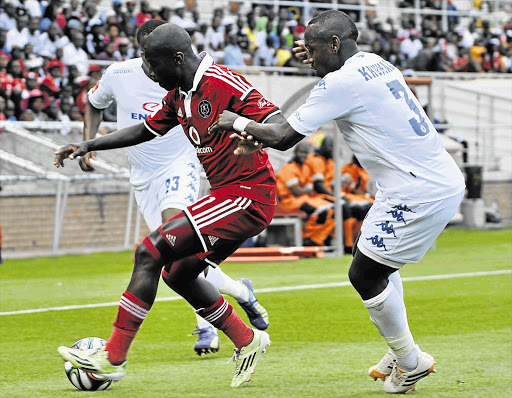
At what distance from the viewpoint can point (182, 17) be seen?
923 inches

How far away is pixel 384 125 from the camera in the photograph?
214 inches

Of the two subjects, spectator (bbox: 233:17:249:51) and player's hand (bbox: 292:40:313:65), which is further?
spectator (bbox: 233:17:249:51)

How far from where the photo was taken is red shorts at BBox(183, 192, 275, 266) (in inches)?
228

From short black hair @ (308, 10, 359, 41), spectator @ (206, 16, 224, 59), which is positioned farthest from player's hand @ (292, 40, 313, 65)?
spectator @ (206, 16, 224, 59)

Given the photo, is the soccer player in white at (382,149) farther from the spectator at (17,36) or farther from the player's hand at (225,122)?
the spectator at (17,36)

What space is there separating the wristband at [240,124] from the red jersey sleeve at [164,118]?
95 cm

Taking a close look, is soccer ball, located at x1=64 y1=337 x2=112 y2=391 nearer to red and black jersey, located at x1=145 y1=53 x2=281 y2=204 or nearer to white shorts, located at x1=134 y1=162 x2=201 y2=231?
red and black jersey, located at x1=145 y1=53 x2=281 y2=204

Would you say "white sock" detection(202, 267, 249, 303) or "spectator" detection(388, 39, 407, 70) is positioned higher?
"white sock" detection(202, 267, 249, 303)

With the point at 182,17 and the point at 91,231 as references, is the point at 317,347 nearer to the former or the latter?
the point at 91,231

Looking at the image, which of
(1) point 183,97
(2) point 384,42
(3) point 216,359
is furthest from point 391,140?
(2) point 384,42

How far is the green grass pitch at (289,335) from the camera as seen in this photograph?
19.7 feet

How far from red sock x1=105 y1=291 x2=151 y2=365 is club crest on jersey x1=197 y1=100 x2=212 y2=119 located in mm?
1168

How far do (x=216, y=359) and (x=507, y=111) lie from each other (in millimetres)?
21689

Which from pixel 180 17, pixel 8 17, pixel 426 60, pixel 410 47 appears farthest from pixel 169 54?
pixel 410 47
